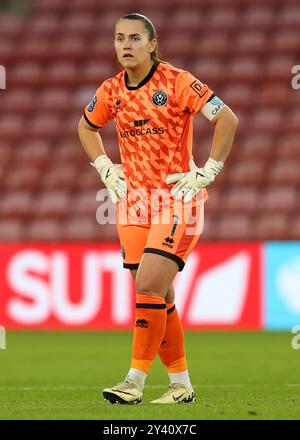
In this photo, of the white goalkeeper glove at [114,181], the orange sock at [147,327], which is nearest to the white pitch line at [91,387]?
the orange sock at [147,327]

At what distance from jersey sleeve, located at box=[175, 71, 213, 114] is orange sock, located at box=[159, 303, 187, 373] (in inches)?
40.5

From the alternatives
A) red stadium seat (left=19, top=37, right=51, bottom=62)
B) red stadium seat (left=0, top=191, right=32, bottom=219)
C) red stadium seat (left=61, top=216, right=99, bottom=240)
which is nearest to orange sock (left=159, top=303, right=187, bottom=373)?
red stadium seat (left=61, top=216, right=99, bottom=240)

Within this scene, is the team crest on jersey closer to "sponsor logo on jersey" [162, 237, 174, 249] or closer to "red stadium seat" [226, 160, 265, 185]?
"sponsor logo on jersey" [162, 237, 174, 249]

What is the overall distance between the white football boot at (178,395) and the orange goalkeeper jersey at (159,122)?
1007 millimetres

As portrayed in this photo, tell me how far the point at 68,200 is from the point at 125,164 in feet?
31.2

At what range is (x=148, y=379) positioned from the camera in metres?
7.72

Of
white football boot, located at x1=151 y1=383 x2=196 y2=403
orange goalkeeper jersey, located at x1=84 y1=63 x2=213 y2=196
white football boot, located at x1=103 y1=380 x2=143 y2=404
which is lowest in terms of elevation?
white football boot, located at x1=151 y1=383 x2=196 y2=403

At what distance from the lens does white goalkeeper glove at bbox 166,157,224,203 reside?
5.92m

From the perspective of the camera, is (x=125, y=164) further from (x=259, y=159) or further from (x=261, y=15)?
(x=261, y=15)

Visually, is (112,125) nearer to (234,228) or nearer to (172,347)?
(234,228)

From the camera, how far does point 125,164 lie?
611cm

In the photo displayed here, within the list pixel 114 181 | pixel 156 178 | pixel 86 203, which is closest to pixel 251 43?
pixel 86 203

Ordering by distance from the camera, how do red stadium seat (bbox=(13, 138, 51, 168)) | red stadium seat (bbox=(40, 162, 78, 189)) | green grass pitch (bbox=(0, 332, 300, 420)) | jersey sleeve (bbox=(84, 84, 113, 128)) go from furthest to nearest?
red stadium seat (bbox=(13, 138, 51, 168)), red stadium seat (bbox=(40, 162, 78, 189)), jersey sleeve (bbox=(84, 84, 113, 128)), green grass pitch (bbox=(0, 332, 300, 420))

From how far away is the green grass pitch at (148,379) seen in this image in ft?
18.1
